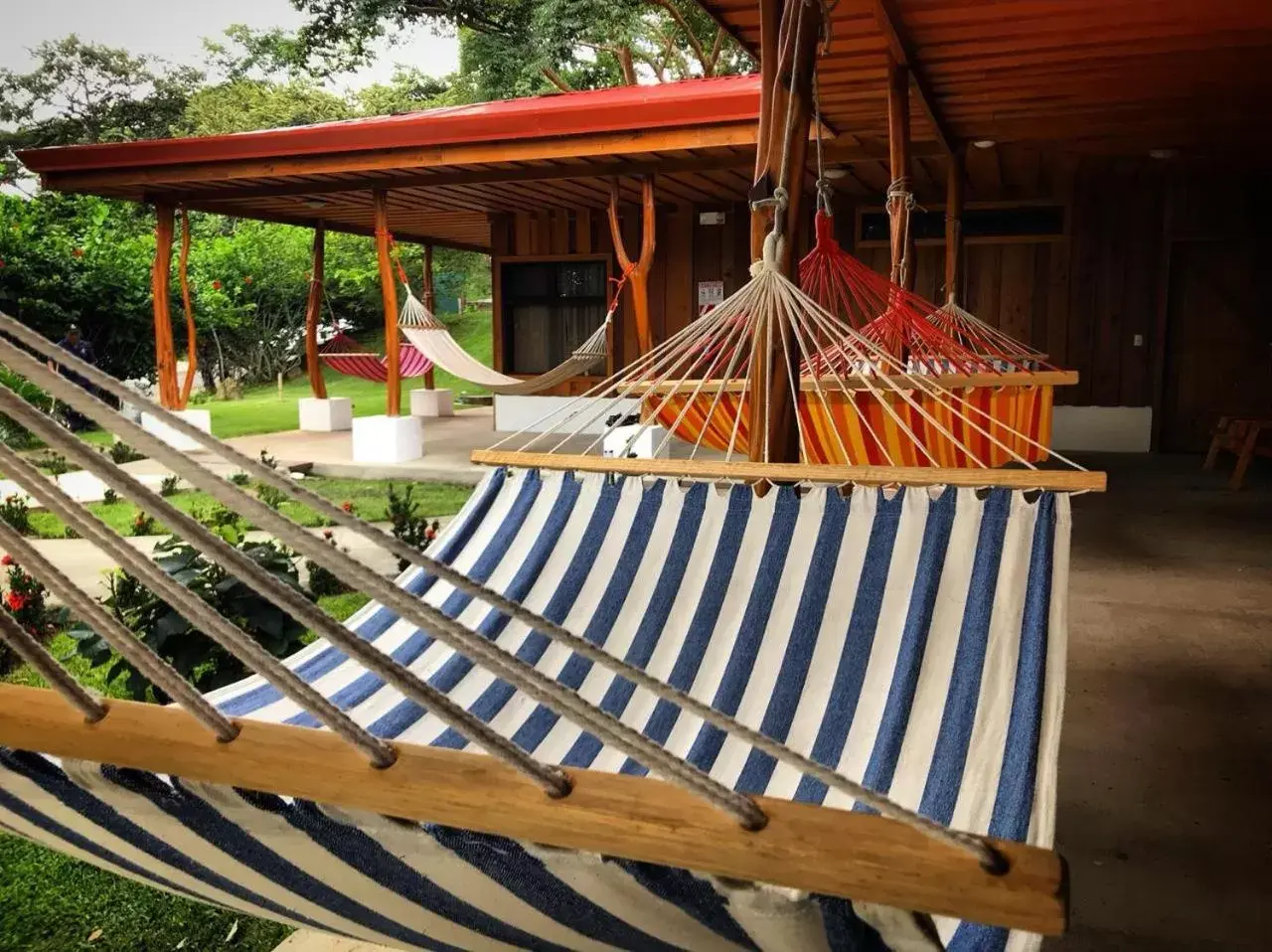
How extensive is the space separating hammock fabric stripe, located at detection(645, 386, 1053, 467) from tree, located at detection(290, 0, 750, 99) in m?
9.69

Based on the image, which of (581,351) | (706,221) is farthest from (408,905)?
(706,221)

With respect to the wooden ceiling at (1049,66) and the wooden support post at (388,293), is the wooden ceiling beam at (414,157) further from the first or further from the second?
the wooden ceiling at (1049,66)

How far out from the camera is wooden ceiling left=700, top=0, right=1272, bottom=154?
10.4 feet

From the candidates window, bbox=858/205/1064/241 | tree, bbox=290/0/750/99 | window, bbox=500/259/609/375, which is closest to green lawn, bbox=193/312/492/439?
window, bbox=500/259/609/375

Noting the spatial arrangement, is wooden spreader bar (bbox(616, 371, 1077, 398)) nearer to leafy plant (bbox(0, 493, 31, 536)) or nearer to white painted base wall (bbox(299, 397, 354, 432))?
leafy plant (bbox(0, 493, 31, 536))

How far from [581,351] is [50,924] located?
5531mm

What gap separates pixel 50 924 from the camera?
69.4 inches

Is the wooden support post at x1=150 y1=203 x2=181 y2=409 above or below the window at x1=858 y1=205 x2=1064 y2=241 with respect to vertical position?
below

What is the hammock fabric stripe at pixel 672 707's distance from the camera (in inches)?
32.3

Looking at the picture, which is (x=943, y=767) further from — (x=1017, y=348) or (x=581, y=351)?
(x=581, y=351)

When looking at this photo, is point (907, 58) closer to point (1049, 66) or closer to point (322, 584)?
point (1049, 66)

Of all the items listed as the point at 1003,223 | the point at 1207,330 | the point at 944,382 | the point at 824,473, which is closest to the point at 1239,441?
the point at 1207,330

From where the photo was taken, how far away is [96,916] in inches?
70.8

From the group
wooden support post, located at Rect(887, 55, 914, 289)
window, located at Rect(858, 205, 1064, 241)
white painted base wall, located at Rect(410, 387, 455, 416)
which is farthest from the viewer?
white painted base wall, located at Rect(410, 387, 455, 416)
